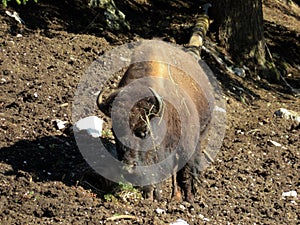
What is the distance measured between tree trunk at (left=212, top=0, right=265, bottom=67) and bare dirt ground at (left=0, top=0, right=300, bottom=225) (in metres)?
0.58

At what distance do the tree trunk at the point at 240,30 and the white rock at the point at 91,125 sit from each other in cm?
489

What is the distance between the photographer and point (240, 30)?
11555 mm

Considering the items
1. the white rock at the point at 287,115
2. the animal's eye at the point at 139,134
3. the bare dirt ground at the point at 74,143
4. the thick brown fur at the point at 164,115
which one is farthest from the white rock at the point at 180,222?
the white rock at the point at 287,115

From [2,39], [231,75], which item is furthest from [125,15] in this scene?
[2,39]

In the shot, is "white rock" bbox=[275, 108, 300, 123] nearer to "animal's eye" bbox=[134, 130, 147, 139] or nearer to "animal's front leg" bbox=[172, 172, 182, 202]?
"animal's front leg" bbox=[172, 172, 182, 202]

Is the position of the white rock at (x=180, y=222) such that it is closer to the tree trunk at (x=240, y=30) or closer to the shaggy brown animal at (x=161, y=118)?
the shaggy brown animal at (x=161, y=118)

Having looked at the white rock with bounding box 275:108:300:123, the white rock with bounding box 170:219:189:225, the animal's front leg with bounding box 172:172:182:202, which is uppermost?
the white rock with bounding box 170:219:189:225

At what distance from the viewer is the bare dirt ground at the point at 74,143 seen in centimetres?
547

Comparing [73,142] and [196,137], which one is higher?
[196,137]

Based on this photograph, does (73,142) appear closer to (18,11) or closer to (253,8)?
(18,11)

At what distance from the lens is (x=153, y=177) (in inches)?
229

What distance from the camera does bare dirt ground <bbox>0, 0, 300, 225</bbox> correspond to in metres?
5.47

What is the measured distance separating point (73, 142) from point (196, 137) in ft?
4.70

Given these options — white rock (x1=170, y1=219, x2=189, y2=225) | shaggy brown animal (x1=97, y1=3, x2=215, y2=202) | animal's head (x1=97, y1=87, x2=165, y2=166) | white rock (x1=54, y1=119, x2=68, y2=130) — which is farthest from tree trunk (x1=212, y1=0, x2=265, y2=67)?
white rock (x1=170, y1=219, x2=189, y2=225)
